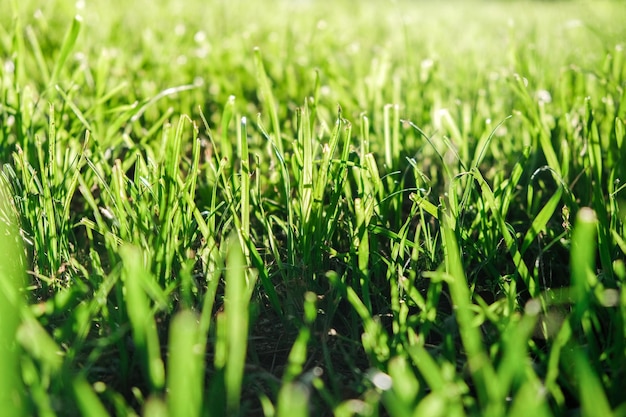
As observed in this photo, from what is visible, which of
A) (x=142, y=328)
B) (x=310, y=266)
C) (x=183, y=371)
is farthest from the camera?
(x=310, y=266)

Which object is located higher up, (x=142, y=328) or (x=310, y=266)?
(x=142, y=328)

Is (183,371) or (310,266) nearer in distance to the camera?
(183,371)

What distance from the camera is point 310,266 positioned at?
1018 mm

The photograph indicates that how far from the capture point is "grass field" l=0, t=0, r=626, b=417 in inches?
26.8

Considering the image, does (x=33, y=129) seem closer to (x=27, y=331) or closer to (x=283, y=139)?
(x=283, y=139)

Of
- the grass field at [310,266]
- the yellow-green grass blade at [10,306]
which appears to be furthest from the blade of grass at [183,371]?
the yellow-green grass blade at [10,306]

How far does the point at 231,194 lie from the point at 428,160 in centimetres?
65

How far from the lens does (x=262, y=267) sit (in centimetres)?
95

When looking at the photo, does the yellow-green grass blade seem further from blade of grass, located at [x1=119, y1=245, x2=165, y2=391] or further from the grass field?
blade of grass, located at [x1=119, y1=245, x2=165, y2=391]

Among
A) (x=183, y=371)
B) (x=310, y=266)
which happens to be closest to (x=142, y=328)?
(x=183, y=371)

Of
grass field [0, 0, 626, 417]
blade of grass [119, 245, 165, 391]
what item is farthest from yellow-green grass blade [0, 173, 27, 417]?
blade of grass [119, 245, 165, 391]

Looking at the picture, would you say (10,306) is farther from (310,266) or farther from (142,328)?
(310,266)

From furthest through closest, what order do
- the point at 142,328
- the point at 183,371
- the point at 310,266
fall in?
the point at 310,266 < the point at 142,328 < the point at 183,371

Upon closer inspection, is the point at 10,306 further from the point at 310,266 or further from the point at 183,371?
the point at 310,266
